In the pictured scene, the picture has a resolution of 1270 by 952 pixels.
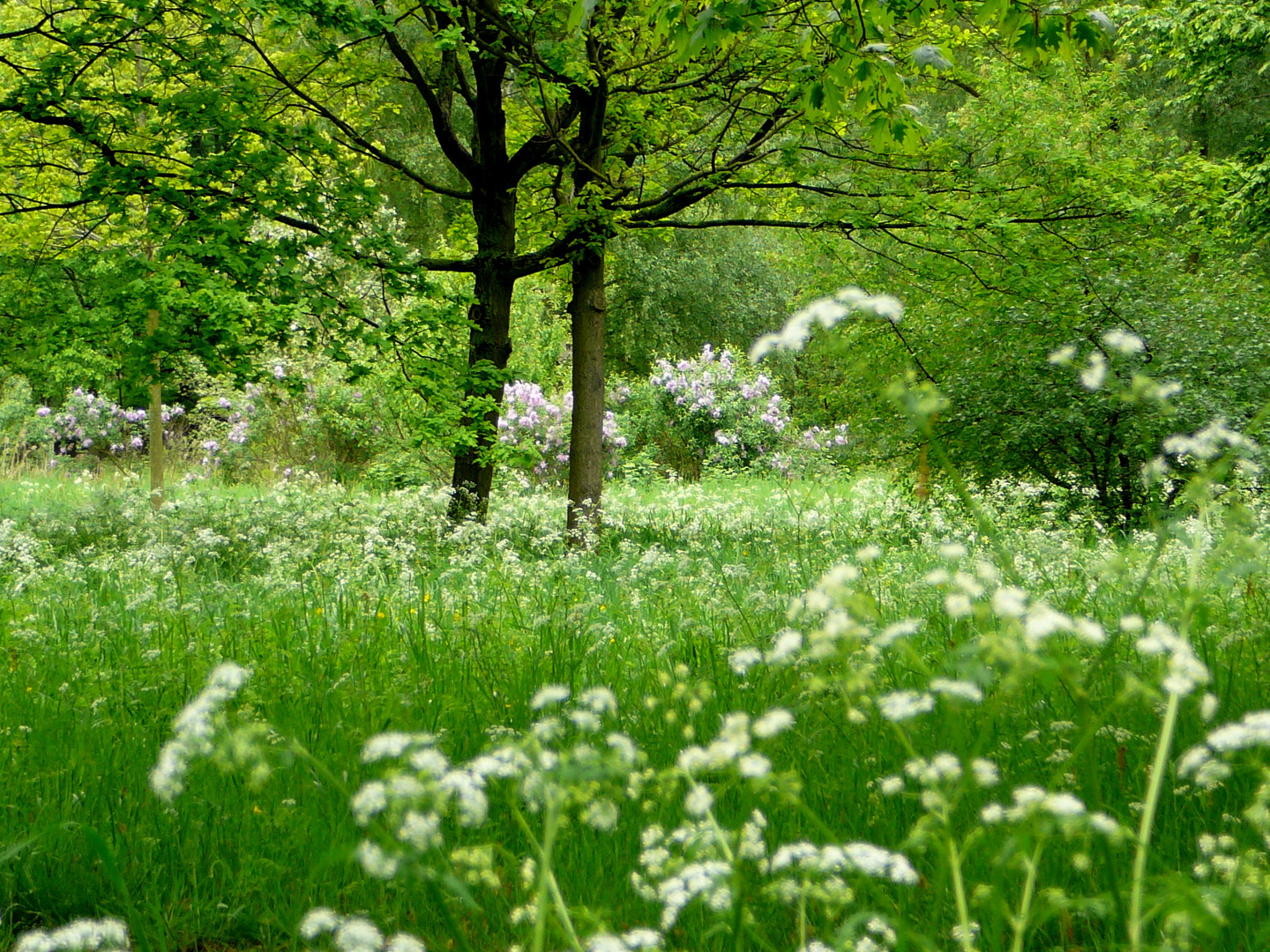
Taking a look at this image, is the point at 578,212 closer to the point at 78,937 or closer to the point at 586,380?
the point at 586,380

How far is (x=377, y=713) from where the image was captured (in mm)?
3246

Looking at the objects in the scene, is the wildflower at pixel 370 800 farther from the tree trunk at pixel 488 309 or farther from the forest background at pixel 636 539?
the tree trunk at pixel 488 309

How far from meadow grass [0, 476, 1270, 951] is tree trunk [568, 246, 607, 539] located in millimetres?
3599

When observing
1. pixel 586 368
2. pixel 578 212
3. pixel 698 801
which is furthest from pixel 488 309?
pixel 698 801

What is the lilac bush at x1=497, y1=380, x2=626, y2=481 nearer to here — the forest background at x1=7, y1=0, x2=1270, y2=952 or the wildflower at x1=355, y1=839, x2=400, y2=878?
the forest background at x1=7, y1=0, x2=1270, y2=952

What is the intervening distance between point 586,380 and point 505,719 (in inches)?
298

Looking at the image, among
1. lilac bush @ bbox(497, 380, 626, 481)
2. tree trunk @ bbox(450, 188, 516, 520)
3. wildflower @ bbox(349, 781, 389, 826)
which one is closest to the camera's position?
wildflower @ bbox(349, 781, 389, 826)

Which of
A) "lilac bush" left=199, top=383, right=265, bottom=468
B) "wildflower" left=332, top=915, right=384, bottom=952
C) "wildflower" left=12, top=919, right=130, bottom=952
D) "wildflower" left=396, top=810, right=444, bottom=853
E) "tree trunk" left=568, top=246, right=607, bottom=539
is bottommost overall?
"wildflower" left=12, top=919, right=130, bottom=952

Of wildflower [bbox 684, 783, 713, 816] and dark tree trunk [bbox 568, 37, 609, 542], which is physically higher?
dark tree trunk [bbox 568, 37, 609, 542]

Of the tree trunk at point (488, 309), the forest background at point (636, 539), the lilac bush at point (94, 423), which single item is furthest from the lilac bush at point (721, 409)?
the lilac bush at point (94, 423)

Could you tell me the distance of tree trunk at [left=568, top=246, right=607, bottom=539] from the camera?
1049 centimetres

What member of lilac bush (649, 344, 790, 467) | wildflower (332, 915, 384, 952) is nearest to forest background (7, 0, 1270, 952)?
wildflower (332, 915, 384, 952)

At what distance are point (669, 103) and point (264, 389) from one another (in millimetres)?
12742

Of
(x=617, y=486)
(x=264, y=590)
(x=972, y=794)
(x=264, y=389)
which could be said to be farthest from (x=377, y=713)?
(x=264, y=389)
